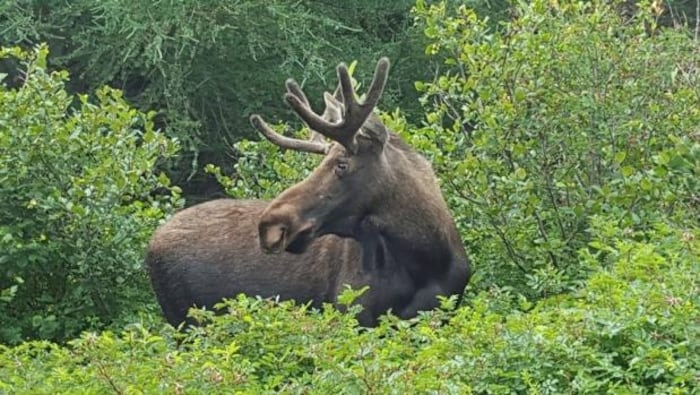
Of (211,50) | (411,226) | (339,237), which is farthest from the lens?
(211,50)

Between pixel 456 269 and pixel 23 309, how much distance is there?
9.37ft

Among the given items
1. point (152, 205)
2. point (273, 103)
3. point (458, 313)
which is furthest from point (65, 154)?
point (273, 103)

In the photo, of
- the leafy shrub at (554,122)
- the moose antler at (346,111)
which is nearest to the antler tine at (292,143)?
the moose antler at (346,111)

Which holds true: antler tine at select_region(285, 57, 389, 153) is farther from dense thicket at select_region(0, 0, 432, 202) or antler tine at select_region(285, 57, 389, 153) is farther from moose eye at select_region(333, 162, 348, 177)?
dense thicket at select_region(0, 0, 432, 202)

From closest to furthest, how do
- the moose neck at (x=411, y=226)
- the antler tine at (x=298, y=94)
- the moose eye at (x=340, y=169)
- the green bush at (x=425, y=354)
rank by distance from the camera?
the green bush at (x=425, y=354) < the moose eye at (x=340, y=169) < the moose neck at (x=411, y=226) < the antler tine at (x=298, y=94)

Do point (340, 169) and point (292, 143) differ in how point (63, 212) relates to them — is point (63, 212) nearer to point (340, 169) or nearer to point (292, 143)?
point (292, 143)

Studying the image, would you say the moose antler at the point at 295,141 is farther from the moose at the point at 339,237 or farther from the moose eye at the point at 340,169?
the moose eye at the point at 340,169

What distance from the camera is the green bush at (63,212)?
9906mm

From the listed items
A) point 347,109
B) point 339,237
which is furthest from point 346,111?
point 339,237

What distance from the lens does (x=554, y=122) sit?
396 inches

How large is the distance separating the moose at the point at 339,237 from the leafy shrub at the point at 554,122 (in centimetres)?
42

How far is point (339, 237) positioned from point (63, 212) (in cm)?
171

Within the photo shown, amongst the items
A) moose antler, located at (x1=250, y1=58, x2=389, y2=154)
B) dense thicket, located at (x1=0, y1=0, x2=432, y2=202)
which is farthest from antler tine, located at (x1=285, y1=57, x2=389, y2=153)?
dense thicket, located at (x1=0, y1=0, x2=432, y2=202)

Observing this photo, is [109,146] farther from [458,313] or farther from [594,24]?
[458,313]
